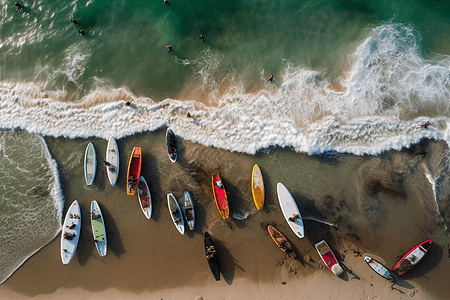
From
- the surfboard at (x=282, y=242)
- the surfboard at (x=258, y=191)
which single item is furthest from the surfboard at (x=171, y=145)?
the surfboard at (x=282, y=242)

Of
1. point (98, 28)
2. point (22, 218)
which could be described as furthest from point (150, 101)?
point (22, 218)

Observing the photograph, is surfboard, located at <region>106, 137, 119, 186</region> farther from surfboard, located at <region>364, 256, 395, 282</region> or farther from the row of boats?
surfboard, located at <region>364, 256, 395, 282</region>

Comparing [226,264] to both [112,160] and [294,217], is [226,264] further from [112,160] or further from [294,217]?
[112,160]

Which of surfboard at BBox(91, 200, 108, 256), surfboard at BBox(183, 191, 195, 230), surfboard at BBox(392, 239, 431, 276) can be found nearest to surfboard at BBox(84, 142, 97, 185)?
surfboard at BBox(91, 200, 108, 256)

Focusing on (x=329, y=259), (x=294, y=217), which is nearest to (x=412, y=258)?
(x=329, y=259)

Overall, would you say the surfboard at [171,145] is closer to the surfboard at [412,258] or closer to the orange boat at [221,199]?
the orange boat at [221,199]

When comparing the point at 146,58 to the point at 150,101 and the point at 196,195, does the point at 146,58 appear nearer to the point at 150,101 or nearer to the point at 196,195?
the point at 150,101
